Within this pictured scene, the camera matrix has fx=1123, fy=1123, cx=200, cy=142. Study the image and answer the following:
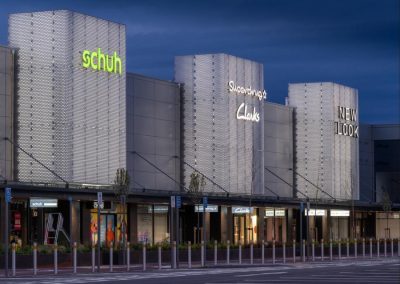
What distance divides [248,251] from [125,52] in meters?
12.9

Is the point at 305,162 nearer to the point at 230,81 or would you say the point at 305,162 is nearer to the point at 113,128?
the point at 230,81

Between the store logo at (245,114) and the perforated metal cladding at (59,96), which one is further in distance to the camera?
the store logo at (245,114)

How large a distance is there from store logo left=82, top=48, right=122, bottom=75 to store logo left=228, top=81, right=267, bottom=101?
12.1 metres

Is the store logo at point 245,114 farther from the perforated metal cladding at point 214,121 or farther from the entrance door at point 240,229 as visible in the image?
the entrance door at point 240,229

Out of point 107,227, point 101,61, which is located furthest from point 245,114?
point 101,61

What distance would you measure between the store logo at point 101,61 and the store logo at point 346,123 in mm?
28741

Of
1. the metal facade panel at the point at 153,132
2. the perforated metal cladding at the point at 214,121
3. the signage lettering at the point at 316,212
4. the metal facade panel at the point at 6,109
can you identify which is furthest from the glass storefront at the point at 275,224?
the metal facade panel at the point at 6,109

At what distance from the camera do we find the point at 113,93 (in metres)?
60.7

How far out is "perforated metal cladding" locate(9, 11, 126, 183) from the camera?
55625mm

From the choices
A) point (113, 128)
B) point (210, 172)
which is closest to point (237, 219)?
point (210, 172)

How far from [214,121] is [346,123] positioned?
1939 centimetres

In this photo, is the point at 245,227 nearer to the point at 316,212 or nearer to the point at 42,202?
the point at 316,212

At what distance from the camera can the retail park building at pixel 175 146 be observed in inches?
2200

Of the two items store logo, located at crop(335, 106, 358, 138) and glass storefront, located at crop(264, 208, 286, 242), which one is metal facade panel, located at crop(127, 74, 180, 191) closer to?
glass storefront, located at crop(264, 208, 286, 242)
